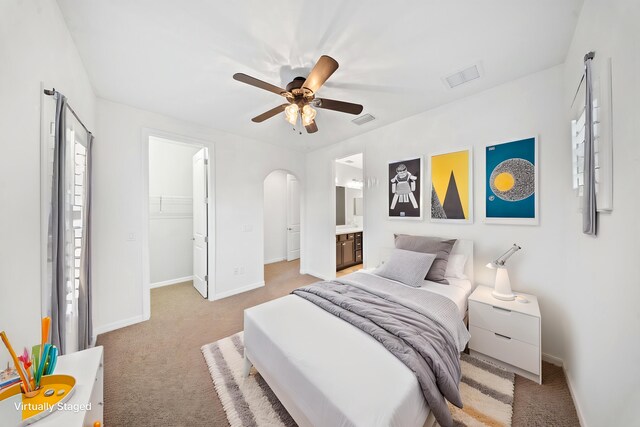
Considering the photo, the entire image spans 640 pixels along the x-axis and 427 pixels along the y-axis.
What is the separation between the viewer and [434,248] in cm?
256

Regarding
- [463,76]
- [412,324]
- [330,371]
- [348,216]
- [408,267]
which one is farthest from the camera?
[348,216]

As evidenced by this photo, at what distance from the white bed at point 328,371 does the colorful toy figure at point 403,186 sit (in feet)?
6.57

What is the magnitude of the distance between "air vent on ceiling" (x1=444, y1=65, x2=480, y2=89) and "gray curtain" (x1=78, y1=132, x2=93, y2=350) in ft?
12.0

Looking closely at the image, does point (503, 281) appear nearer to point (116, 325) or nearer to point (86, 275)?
point (86, 275)

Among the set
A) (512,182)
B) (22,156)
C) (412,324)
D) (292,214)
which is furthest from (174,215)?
(512,182)

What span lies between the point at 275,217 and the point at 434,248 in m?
4.42

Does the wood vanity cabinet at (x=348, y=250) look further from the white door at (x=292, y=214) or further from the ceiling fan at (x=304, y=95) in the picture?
the ceiling fan at (x=304, y=95)

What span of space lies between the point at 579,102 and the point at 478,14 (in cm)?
93

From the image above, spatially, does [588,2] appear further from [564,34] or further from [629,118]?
[629,118]

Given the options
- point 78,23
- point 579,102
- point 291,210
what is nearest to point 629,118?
point 579,102

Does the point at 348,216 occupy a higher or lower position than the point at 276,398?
higher

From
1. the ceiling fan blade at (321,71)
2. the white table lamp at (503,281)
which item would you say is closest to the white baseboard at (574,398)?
the white table lamp at (503,281)

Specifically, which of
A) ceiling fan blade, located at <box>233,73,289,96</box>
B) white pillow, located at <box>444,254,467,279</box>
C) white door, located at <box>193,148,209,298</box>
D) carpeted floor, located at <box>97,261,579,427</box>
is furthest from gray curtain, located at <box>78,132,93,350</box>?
white pillow, located at <box>444,254,467,279</box>

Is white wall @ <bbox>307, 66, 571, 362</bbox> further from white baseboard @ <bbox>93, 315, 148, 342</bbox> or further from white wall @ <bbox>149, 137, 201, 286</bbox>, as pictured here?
white wall @ <bbox>149, 137, 201, 286</bbox>
